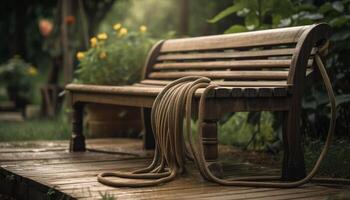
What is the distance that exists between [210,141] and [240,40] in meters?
1.13

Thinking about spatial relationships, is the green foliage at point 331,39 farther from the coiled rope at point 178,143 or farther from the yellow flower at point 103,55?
the yellow flower at point 103,55

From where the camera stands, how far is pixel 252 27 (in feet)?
18.1

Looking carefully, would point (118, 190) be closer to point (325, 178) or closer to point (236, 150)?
point (325, 178)

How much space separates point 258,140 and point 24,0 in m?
14.0

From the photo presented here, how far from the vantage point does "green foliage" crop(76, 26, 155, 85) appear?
6.89 metres

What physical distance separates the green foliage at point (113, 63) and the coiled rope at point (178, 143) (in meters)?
2.83

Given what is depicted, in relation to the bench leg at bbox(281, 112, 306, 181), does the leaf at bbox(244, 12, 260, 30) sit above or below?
above

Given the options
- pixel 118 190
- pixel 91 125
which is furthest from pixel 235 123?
pixel 118 190

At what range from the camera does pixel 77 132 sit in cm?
550

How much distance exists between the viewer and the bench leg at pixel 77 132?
17.9ft

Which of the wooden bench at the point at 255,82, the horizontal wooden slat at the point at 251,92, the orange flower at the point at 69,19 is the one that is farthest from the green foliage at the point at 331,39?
the orange flower at the point at 69,19

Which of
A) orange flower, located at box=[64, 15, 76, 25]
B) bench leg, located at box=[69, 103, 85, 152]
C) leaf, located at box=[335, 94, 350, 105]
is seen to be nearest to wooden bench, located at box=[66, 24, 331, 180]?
bench leg, located at box=[69, 103, 85, 152]

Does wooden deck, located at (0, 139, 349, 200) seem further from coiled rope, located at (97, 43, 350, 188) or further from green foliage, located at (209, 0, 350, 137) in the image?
green foliage, located at (209, 0, 350, 137)

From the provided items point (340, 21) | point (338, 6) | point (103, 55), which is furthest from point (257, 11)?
point (103, 55)
